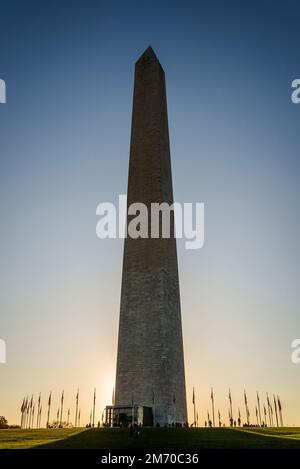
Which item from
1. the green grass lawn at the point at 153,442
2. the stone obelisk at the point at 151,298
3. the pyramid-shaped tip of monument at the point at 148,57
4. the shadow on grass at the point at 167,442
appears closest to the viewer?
the shadow on grass at the point at 167,442

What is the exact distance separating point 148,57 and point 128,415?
31.8m

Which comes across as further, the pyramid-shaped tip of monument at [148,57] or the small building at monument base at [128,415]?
the pyramid-shaped tip of monument at [148,57]

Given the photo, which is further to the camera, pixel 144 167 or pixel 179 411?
pixel 144 167

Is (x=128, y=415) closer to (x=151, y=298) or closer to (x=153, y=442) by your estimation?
(x=151, y=298)

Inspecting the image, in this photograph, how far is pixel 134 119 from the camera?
46.8 metres

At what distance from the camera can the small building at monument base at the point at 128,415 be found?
3512cm

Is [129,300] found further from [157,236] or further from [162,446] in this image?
[162,446]

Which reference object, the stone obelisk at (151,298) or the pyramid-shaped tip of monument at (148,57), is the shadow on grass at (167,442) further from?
the pyramid-shaped tip of monument at (148,57)

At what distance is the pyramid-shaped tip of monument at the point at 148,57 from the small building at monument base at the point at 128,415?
30552 millimetres

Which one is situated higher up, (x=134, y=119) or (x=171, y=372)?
(x=134, y=119)

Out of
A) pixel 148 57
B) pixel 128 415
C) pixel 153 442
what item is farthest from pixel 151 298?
pixel 148 57

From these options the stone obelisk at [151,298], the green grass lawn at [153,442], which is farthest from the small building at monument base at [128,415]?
the green grass lawn at [153,442]
